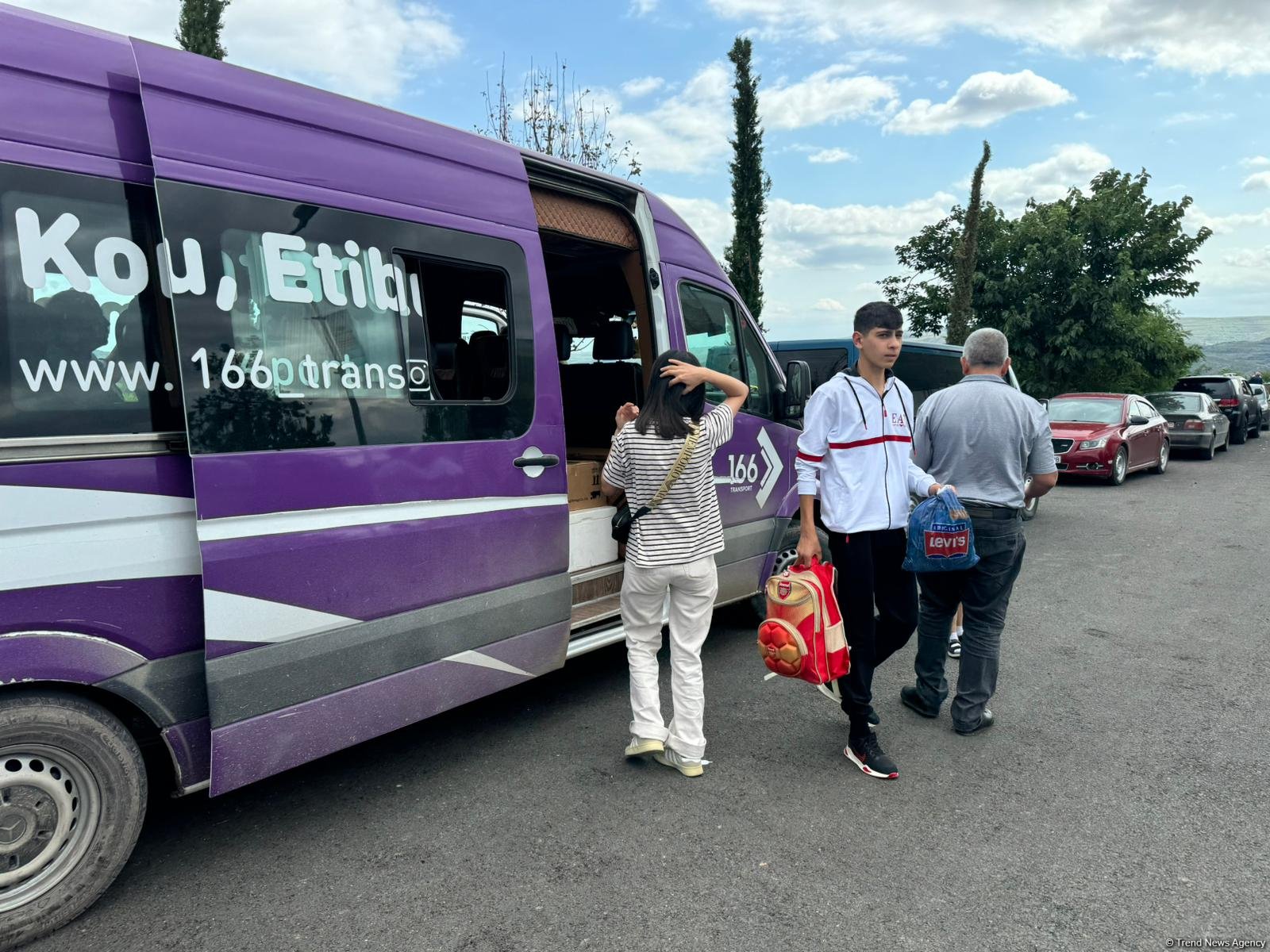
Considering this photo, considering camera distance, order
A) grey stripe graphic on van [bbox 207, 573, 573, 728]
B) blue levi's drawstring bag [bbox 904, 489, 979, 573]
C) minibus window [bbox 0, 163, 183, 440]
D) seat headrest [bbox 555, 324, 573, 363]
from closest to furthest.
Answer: minibus window [bbox 0, 163, 183, 440] < grey stripe graphic on van [bbox 207, 573, 573, 728] < blue levi's drawstring bag [bbox 904, 489, 979, 573] < seat headrest [bbox 555, 324, 573, 363]

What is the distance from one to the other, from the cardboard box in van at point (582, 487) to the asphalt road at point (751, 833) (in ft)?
3.27

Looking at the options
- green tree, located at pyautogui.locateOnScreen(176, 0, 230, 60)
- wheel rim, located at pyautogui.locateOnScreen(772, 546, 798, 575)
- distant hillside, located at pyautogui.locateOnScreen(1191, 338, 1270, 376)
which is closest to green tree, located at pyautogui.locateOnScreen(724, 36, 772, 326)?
green tree, located at pyautogui.locateOnScreen(176, 0, 230, 60)

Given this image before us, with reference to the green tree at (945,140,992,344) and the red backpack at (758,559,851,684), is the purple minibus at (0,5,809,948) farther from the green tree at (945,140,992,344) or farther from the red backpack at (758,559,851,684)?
the green tree at (945,140,992,344)

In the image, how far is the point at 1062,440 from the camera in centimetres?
1306

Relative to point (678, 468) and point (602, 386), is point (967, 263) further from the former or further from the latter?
point (678, 468)

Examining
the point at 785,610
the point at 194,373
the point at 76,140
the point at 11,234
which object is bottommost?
the point at 785,610

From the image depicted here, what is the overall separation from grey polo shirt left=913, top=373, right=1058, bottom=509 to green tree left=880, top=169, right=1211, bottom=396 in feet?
63.5

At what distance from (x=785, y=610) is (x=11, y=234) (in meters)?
2.89

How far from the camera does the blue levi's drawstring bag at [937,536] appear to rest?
142 inches

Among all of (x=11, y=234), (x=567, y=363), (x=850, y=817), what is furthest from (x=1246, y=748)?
(x=11, y=234)

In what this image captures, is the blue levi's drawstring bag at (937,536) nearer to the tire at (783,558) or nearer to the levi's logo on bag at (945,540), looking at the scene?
the levi's logo on bag at (945,540)

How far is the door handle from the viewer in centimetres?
361

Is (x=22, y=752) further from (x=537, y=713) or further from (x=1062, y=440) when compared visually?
(x=1062, y=440)

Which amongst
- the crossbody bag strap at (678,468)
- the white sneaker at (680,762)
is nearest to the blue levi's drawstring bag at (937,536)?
the crossbody bag strap at (678,468)
